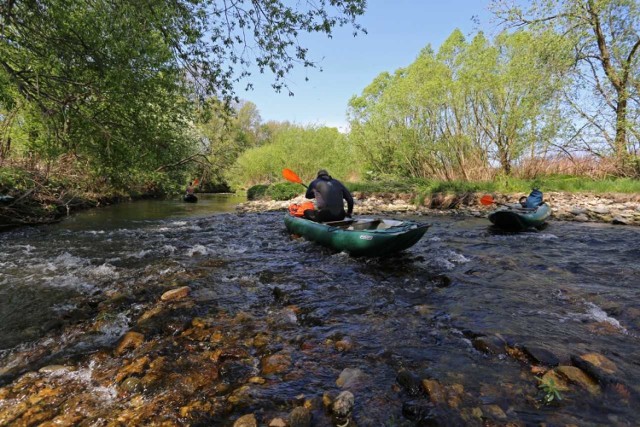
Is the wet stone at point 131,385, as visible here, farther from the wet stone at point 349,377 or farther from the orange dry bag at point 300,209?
the orange dry bag at point 300,209

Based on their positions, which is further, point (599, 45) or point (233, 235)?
point (599, 45)

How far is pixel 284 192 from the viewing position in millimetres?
24797

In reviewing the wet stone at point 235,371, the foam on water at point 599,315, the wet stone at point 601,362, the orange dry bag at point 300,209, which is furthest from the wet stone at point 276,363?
the orange dry bag at point 300,209

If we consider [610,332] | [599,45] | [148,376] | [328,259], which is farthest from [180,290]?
[599,45]

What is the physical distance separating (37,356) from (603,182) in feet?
60.6

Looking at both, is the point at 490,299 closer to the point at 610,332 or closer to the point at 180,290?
the point at 610,332

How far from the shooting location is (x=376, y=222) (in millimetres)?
7836

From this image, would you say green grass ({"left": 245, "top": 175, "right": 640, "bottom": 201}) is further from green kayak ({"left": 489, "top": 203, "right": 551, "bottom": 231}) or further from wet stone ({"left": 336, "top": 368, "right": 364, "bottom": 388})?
wet stone ({"left": 336, "top": 368, "right": 364, "bottom": 388})

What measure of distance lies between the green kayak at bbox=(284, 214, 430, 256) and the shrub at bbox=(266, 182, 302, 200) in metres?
16.4

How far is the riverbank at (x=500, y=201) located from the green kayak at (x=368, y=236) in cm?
785

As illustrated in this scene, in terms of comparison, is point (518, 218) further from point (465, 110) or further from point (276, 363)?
point (465, 110)

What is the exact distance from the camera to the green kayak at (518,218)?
9.48 meters

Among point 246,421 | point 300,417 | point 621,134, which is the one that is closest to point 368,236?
point 300,417

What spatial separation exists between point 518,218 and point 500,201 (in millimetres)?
5253
